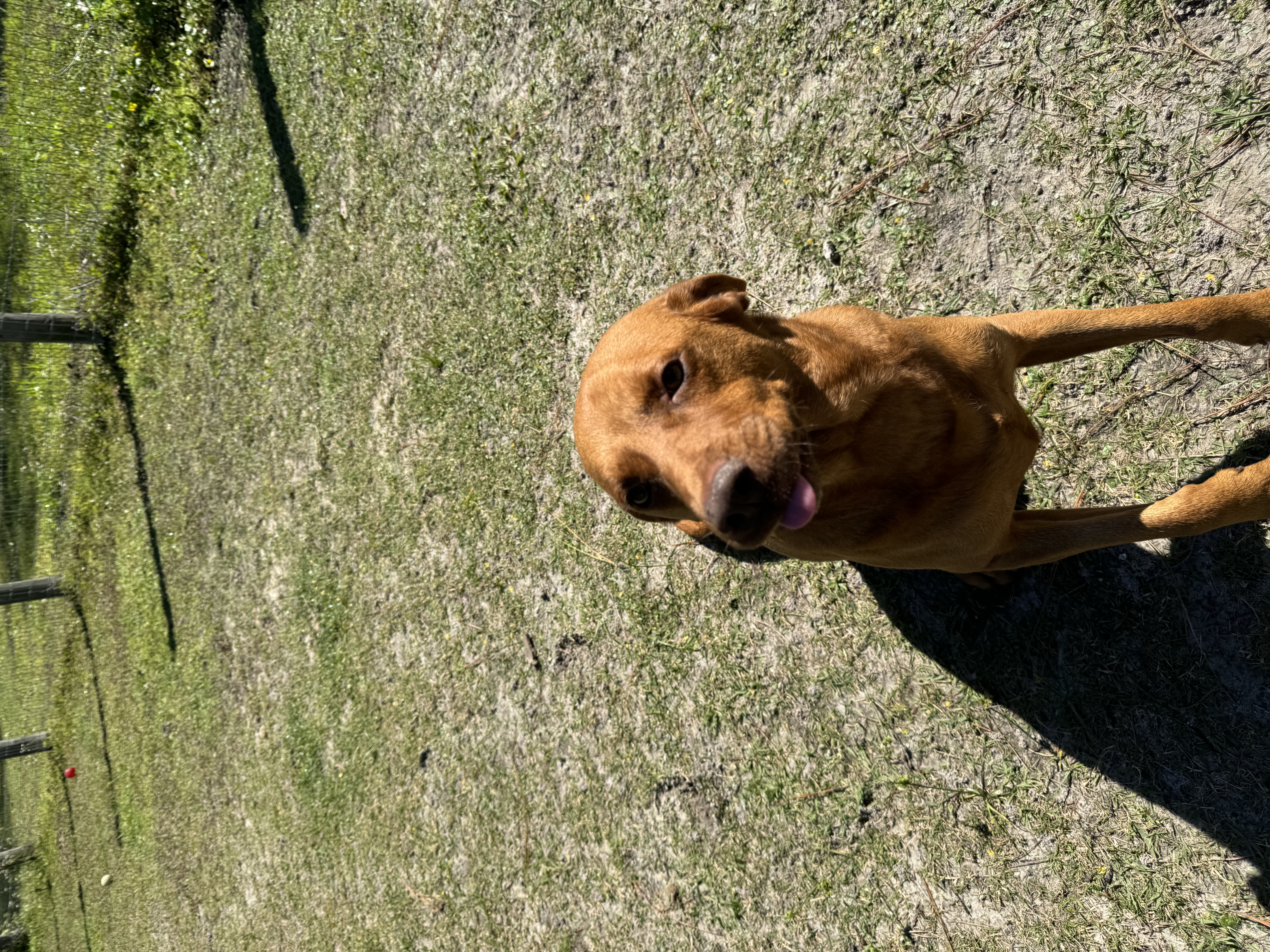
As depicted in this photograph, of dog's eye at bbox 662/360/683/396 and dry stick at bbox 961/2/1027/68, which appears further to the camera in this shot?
dry stick at bbox 961/2/1027/68

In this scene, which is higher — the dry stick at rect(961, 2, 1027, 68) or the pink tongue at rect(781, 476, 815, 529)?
the dry stick at rect(961, 2, 1027, 68)

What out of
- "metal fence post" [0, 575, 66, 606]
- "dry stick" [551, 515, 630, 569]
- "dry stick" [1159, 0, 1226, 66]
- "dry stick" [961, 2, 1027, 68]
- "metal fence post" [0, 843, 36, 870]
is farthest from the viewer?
"metal fence post" [0, 843, 36, 870]

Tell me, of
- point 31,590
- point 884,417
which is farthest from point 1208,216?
point 31,590

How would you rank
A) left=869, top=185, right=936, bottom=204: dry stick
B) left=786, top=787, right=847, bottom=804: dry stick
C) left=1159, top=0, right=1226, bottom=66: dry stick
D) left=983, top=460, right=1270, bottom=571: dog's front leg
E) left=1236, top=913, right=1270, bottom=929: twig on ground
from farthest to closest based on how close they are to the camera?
1. left=786, top=787, right=847, bottom=804: dry stick
2. left=869, top=185, right=936, bottom=204: dry stick
3. left=1159, top=0, right=1226, bottom=66: dry stick
4. left=1236, top=913, right=1270, bottom=929: twig on ground
5. left=983, top=460, right=1270, bottom=571: dog's front leg

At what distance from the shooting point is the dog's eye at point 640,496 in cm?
317

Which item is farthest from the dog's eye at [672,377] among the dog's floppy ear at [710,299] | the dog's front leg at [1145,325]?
the dog's front leg at [1145,325]

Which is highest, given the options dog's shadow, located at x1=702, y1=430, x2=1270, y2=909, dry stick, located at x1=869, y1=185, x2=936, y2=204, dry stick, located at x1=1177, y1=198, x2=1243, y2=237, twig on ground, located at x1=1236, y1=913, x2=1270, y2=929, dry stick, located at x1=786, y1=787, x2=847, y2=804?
dry stick, located at x1=869, y1=185, x2=936, y2=204

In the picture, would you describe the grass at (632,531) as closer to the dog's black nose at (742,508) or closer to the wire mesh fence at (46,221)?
the wire mesh fence at (46,221)

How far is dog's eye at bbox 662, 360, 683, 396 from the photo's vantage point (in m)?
2.97

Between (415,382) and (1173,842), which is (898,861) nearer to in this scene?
(1173,842)

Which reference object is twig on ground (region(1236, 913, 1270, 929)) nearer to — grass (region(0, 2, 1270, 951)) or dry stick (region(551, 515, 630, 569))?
grass (region(0, 2, 1270, 951))

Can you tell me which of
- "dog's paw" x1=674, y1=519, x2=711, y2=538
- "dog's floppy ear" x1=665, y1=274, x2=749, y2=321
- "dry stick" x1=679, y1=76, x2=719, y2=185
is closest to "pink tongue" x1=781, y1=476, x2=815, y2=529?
"dog's floppy ear" x1=665, y1=274, x2=749, y2=321

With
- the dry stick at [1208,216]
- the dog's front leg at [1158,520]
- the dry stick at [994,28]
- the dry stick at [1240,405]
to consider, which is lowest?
the dog's front leg at [1158,520]

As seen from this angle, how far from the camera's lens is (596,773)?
532 centimetres
